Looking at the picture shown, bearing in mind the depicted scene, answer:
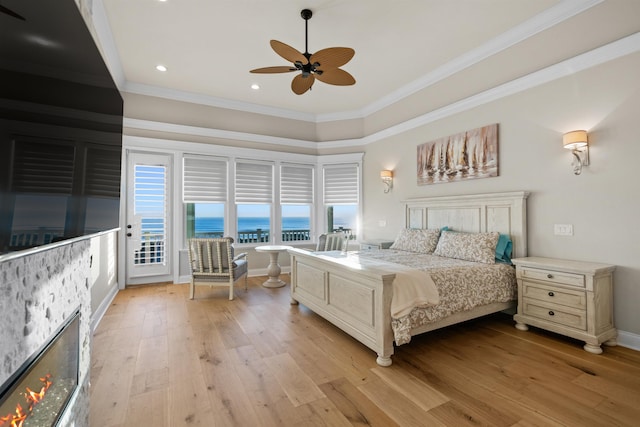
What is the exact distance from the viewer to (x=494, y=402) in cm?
196

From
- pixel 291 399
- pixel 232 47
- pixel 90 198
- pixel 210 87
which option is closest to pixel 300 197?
pixel 210 87

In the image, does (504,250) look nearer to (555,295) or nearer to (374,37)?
(555,295)

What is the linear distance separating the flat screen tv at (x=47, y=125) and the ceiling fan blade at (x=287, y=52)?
1.63 m

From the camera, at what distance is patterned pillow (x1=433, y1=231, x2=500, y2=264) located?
341 cm

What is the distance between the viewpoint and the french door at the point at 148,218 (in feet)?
16.3

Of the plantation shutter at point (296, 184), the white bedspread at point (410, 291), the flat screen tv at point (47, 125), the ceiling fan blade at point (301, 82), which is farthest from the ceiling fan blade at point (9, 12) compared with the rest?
the plantation shutter at point (296, 184)

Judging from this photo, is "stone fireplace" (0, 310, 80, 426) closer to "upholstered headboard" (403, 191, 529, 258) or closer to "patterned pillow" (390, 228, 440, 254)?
"patterned pillow" (390, 228, 440, 254)

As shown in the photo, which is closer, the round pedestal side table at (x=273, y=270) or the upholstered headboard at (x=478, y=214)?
the upholstered headboard at (x=478, y=214)

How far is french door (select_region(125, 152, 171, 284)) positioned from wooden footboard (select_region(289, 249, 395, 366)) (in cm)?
284

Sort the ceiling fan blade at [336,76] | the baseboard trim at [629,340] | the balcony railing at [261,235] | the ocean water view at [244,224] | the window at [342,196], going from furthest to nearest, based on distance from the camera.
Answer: the window at [342,196] < the balcony railing at [261,235] < the ocean water view at [244,224] < the ceiling fan blade at [336,76] < the baseboard trim at [629,340]

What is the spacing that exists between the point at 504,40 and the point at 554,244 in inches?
99.1

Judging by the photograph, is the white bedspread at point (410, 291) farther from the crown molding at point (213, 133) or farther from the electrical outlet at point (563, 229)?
the crown molding at point (213, 133)

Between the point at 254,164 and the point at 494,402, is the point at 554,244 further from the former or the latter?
the point at 254,164

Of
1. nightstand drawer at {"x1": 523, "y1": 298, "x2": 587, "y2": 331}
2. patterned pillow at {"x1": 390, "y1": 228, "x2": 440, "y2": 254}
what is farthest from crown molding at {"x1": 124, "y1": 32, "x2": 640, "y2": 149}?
nightstand drawer at {"x1": 523, "y1": 298, "x2": 587, "y2": 331}
